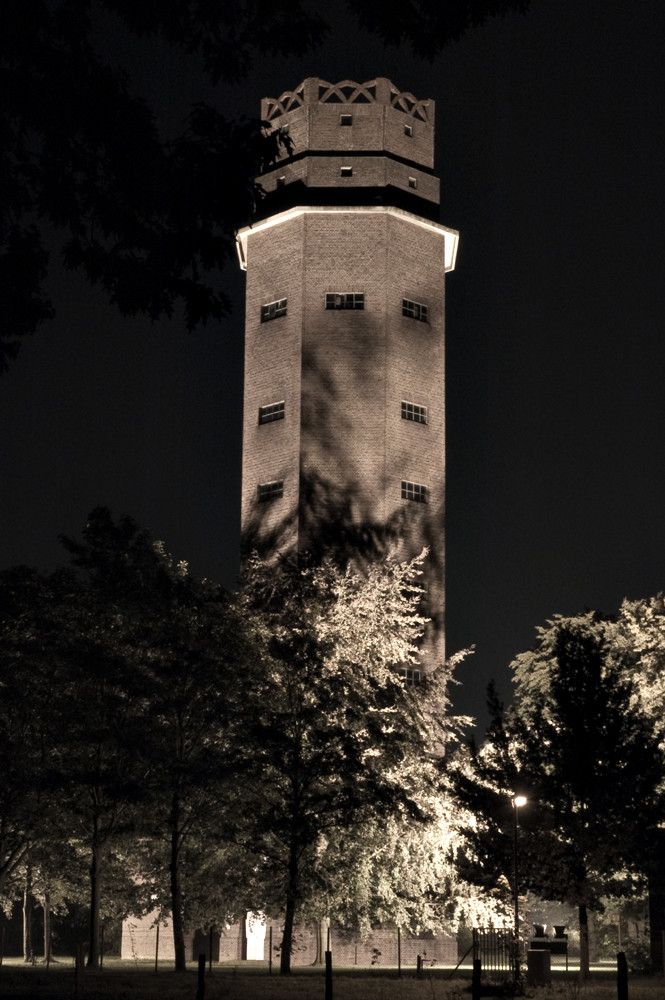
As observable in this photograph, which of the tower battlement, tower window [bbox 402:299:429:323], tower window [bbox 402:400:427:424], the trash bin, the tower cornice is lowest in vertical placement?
the trash bin

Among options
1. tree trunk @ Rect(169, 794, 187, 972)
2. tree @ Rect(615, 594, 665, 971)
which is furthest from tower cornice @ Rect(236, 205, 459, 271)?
tree trunk @ Rect(169, 794, 187, 972)

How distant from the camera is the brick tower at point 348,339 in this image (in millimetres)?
66812

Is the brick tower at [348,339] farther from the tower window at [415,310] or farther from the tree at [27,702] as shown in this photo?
the tree at [27,702]

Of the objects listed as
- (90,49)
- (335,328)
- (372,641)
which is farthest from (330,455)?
(90,49)

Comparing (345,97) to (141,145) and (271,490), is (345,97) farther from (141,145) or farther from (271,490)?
(141,145)

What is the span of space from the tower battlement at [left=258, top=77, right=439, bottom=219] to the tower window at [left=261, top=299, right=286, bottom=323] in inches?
172

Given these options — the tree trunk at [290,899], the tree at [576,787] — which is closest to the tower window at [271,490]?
the tree at [576,787]

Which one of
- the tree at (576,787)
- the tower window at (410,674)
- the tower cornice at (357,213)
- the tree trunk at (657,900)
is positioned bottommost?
the tree trunk at (657,900)

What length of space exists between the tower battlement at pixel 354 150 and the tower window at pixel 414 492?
12927 millimetres

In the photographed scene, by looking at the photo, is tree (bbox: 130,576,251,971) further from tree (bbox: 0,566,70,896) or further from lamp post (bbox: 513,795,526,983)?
lamp post (bbox: 513,795,526,983)

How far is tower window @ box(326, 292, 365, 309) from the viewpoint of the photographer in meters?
69.1

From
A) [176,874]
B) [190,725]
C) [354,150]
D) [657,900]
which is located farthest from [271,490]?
[657,900]

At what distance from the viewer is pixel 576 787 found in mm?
41875

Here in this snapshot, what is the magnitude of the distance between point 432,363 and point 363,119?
12.3 metres
